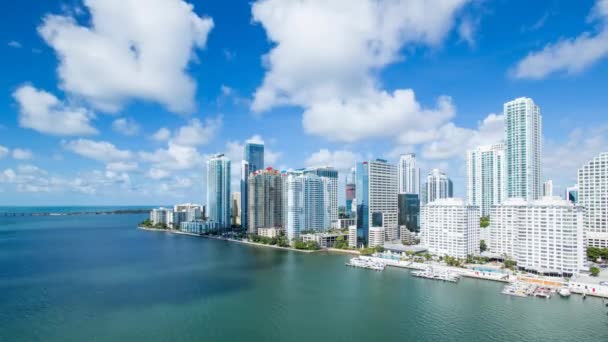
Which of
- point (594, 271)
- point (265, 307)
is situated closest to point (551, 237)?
point (594, 271)

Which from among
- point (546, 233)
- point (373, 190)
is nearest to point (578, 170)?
point (546, 233)

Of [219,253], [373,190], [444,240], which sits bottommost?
[219,253]

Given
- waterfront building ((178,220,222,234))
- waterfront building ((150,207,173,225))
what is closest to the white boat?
waterfront building ((178,220,222,234))

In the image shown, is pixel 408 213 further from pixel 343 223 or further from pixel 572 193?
pixel 572 193

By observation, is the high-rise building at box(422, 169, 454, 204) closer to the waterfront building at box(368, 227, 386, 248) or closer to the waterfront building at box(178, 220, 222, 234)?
the waterfront building at box(368, 227, 386, 248)

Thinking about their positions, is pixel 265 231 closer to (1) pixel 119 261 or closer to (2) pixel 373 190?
(2) pixel 373 190

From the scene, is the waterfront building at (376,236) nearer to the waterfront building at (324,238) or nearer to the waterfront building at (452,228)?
the waterfront building at (324,238)

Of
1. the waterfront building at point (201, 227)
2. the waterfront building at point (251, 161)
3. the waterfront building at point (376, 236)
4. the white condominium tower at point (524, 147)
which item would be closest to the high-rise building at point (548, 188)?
the white condominium tower at point (524, 147)
